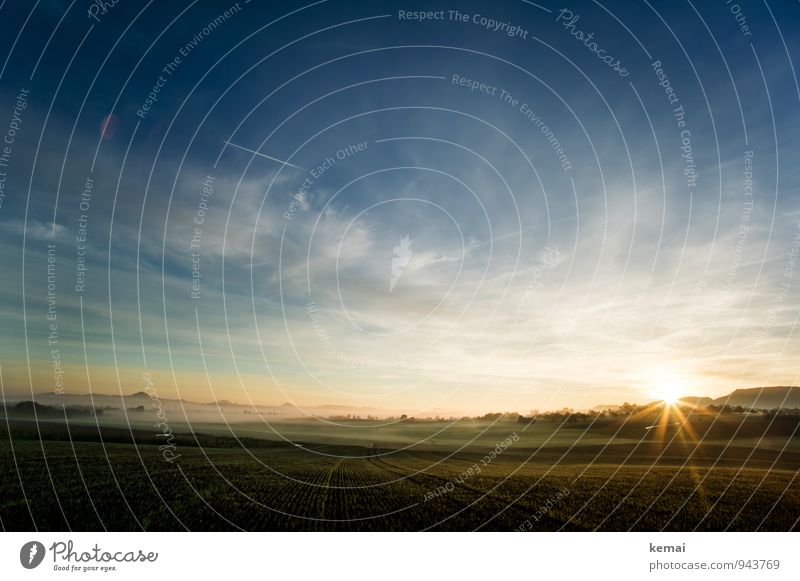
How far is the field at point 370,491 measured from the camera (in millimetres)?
20984

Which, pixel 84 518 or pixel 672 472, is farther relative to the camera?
pixel 672 472

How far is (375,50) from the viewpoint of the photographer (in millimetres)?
14117

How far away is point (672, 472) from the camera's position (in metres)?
40.3

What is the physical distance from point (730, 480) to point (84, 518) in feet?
130

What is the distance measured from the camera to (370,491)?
91.2 feet

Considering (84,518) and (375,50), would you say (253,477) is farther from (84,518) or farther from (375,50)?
(375,50)

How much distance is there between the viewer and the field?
21.0 metres
